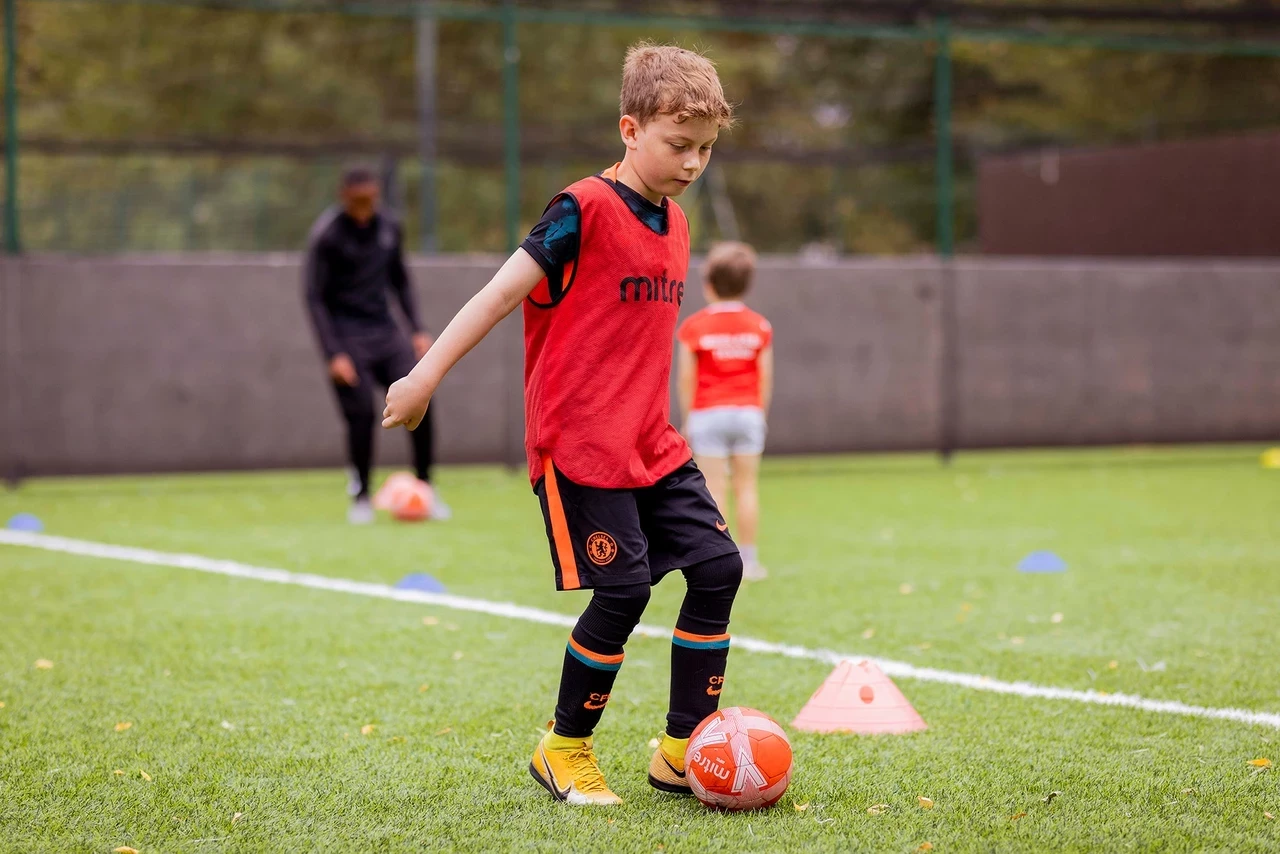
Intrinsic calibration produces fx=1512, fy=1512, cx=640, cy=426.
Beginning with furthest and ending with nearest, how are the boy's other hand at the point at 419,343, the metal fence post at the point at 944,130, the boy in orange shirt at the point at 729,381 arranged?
the metal fence post at the point at 944,130 → the boy's other hand at the point at 419,343 → the boy in orange shirt at the point at 729,381

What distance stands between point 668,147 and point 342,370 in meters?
5.75

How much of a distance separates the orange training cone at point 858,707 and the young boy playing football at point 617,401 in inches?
27.0

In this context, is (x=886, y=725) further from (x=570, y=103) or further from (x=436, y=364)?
(x=570, y=103)

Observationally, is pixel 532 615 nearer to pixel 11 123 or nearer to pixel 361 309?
pixel 361 309

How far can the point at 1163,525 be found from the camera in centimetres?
882

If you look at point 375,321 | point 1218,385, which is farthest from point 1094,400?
point 375,321

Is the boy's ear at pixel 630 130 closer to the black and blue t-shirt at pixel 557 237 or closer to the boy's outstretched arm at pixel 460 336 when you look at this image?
the black and blue t-shirt at pixel 557 237

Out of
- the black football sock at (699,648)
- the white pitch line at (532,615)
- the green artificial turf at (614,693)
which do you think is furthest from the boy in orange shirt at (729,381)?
the black football sock at (699,648)

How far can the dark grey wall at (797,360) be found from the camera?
11.6m

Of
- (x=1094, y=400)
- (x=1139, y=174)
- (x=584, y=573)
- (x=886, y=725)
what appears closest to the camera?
(x=584, y=573)

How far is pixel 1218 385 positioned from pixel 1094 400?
1276 millimetres

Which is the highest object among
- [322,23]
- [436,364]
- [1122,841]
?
[322,23]

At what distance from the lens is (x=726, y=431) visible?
7066 millimetres

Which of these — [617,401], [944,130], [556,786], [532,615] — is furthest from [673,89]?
[944,130]
